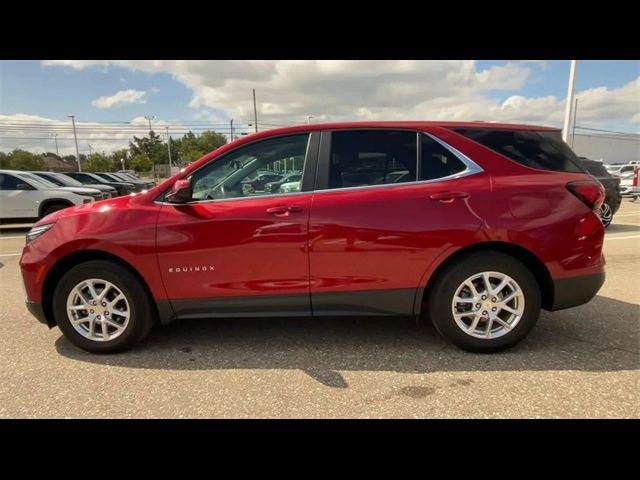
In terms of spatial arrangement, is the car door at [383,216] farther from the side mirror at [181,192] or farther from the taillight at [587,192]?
the side mirror at [181,192]

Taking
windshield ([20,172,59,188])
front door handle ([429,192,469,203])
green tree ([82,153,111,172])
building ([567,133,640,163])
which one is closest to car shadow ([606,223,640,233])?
front door handle ([429,192,469,203])

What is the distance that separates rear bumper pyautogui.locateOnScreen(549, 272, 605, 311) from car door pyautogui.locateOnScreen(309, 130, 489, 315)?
0.83 metres

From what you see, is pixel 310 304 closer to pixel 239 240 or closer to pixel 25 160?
pixel 239 240

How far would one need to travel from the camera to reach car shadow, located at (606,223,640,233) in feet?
29.9

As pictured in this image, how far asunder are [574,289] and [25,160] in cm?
8457

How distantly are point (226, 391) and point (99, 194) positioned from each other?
34.9 feet

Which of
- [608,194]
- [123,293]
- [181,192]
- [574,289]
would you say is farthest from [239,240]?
[608,194]

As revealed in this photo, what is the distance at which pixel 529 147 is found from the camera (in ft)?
10.5

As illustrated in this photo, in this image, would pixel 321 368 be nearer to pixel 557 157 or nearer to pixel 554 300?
pixel 554 300

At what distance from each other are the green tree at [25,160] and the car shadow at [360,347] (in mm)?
76458

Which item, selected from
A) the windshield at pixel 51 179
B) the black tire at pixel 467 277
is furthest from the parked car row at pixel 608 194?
the windshield at pixel 51 179

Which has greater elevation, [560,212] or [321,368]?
[560,212]

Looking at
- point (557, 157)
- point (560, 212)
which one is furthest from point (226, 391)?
point (557, 157)

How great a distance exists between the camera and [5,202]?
10531 millimetres
